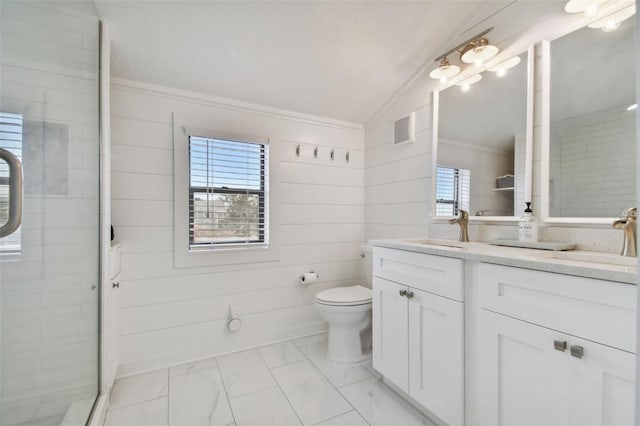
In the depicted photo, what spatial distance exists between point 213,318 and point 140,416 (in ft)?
2.44

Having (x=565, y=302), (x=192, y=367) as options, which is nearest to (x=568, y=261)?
(x=565, y=302)

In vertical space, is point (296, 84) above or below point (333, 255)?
above

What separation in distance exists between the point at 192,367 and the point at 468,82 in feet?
8.98

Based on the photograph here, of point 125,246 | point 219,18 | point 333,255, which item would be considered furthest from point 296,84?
point 125,246

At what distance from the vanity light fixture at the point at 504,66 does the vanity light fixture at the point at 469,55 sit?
8 cm

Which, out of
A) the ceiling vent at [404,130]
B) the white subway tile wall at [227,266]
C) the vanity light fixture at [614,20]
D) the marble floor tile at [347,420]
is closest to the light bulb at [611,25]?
the vanity light fixture at [614,20]

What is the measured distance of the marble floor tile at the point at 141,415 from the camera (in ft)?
5.05

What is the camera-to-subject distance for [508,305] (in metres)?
1.16

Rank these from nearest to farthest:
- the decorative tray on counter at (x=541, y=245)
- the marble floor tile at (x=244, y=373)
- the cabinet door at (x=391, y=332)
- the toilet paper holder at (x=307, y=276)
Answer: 1. the decorative tray on counter at (x=541, y=245)
2. the cabinet door at (x=391, y=332)
3. the marble floor tile at (x=244, y=373)
4. the toilet paper holder at (x=307, y=276)

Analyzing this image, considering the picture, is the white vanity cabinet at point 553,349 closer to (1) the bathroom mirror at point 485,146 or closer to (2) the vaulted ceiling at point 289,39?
(1) the bathroom mirror at point 485,146

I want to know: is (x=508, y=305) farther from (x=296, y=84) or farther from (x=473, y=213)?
(x=296, y=84)

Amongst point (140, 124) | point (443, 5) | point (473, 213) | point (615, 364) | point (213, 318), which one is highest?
point (443, 5)

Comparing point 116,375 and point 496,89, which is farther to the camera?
point 116,375

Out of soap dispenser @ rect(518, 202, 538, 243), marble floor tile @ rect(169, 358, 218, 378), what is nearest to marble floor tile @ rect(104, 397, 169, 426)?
marble floor tile @ rect(169, 358, 218, 378)
